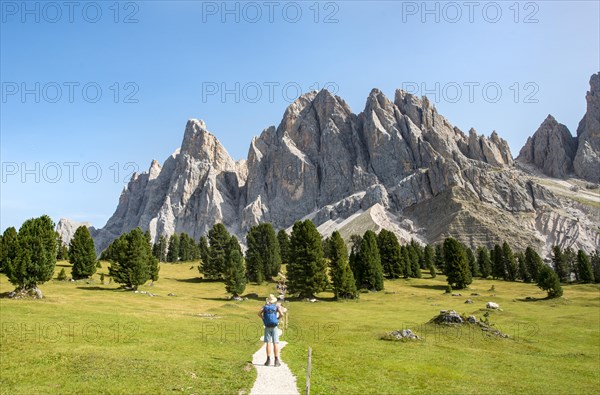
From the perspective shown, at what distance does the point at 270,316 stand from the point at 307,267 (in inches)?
2012

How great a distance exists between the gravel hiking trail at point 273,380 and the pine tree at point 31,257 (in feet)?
123

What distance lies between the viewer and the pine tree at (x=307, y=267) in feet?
233

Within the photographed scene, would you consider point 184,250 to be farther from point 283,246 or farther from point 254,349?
point 254,349

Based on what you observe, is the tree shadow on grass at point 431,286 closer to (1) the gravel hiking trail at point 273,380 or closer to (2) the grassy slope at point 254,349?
(2) the grassy slope at point 254,349

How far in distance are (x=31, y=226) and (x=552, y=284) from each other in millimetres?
84636

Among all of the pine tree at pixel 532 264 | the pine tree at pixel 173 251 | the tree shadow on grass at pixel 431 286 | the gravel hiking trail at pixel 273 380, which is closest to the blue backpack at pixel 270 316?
the gravel hiking trail at pixel 273 380

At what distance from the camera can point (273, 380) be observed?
18.6 metres

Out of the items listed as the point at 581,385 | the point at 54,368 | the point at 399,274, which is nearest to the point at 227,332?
the point at 54,368

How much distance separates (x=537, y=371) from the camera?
25.9 metres

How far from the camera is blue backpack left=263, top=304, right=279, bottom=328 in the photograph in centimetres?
2056

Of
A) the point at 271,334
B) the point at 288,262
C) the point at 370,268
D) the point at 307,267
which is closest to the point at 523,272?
the point at 370,268

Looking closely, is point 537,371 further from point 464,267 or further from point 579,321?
point 464,267

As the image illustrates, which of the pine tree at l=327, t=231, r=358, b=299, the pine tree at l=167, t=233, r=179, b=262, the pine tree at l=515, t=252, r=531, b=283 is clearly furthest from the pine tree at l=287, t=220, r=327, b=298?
the pine tree at l=167, t=233, r=179, b=262

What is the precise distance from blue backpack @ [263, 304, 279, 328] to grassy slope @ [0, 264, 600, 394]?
244 centimetres
